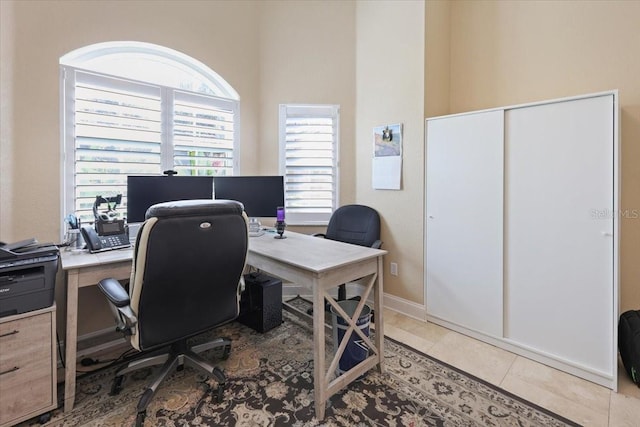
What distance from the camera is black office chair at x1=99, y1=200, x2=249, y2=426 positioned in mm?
1493

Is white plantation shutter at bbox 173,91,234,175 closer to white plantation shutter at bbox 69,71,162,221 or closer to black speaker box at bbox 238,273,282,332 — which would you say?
white plantation shutter at bbox 69,71,162,221

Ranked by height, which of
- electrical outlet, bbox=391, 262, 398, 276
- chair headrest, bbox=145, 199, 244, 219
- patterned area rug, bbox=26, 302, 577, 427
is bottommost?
patterned area rug, bbox=26, 302, 577, 427

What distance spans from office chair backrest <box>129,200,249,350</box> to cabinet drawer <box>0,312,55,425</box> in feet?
1.72

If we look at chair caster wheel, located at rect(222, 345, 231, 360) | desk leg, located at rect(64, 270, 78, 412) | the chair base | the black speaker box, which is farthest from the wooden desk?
chair caster wheel, located at rect(222, 345, 231, 360)

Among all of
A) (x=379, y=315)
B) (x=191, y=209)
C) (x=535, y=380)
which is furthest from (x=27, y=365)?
(x=535, y=380)

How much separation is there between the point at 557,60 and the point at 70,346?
13.0 feet

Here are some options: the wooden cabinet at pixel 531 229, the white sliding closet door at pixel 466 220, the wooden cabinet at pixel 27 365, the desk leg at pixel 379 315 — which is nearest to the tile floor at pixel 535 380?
the wooden cabinet at pixel 531 229

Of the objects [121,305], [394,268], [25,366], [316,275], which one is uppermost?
[316,275]

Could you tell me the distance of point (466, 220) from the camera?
257 centimetres

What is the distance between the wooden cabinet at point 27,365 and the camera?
1.54 meters

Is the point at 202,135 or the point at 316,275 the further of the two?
the point at 202,135

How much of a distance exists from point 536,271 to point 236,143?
118 inches

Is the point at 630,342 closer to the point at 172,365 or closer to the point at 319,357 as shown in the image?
the point at 319,357

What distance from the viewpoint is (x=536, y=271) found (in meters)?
2.22
